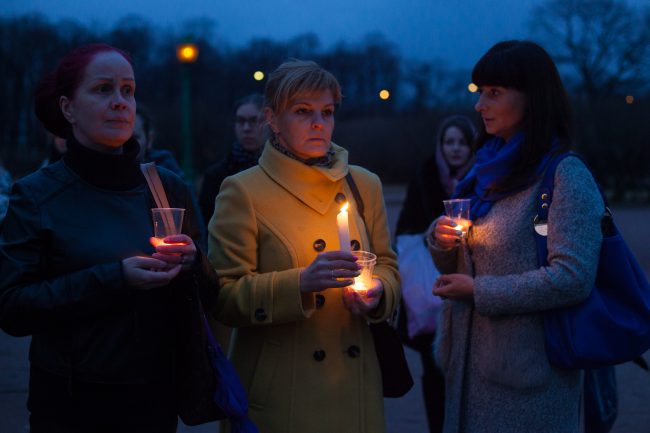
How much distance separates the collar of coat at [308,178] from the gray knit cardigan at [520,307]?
2.00 feet

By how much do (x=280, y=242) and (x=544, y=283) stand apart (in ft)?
3.39

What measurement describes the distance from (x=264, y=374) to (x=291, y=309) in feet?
1.05

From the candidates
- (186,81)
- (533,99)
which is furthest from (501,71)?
(186,81)

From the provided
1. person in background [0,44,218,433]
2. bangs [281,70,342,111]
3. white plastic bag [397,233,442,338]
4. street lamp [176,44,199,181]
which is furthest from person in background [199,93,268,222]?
street lamp [176,44,199,181]

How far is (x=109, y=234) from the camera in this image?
251cm

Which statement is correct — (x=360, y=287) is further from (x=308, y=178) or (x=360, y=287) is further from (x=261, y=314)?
(x=308, y=178)

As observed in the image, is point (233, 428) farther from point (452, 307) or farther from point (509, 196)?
point (509, 196)

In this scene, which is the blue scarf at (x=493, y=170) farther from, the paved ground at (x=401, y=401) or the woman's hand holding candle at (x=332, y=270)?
the paved ground at (x=401, y=401)

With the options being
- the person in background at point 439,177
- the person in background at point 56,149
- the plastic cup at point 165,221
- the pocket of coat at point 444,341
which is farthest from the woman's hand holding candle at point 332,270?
the person in background at point 56,149

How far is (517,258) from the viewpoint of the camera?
2.88m

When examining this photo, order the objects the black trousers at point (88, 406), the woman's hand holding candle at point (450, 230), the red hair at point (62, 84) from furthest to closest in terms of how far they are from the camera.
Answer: the woman's hand holding candle at point (450, 230), the red hair at point (62, 84), the black trousers at point (88, 406)

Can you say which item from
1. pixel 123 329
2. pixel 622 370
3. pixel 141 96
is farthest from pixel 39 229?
pixel 141 96

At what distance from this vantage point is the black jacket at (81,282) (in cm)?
238

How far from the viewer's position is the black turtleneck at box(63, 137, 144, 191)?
255 centimetres
